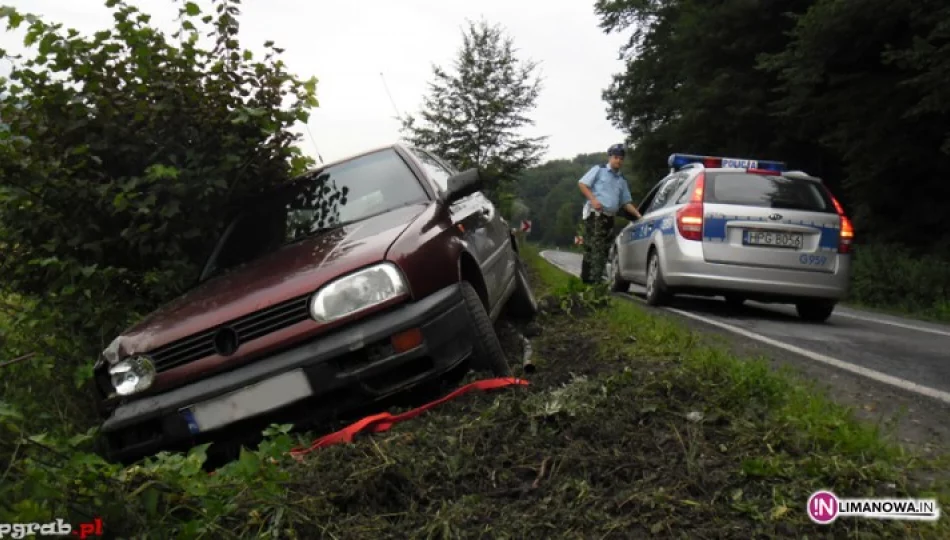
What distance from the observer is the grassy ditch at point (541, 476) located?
2.46m

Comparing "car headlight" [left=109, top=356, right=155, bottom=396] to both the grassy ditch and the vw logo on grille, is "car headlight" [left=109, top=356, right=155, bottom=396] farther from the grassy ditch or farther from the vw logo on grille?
the grassy ditch

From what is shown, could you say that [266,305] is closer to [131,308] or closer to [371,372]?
[371,372]

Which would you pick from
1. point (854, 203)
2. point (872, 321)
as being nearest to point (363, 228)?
point (872, 321)

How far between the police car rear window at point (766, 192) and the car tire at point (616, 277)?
327 centimetres

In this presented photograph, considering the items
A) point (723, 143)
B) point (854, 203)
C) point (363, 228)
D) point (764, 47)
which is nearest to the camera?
point (363, 228)

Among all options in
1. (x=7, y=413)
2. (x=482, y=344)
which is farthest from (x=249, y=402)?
(x=7, y=413)

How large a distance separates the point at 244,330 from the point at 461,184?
1.63 metres

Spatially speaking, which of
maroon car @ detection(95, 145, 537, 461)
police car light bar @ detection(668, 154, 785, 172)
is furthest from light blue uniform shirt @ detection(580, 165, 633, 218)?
maroon car @ detection(95, 145, 537, 461)

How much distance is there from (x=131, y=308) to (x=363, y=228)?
7.18 feet

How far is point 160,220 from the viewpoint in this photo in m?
5.29

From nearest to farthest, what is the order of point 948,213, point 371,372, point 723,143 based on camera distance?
point 371,372 → point 948,213 → point 723,143

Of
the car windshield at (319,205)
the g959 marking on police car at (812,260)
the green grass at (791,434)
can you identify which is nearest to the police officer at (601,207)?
the g959 marking on police car at (812,260)

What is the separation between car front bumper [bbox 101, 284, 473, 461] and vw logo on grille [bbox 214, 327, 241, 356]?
11 centimetres

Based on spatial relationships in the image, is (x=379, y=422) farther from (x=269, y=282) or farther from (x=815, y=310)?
(x=815, y=310)
